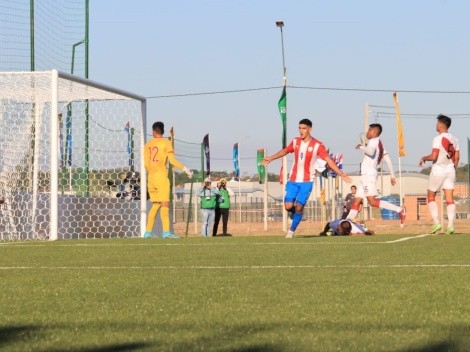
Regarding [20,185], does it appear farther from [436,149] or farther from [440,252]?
[440,252]

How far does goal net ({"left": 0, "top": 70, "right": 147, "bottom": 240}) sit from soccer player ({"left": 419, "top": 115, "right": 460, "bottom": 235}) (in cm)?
596

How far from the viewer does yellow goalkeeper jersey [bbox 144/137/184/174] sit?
1916 cm

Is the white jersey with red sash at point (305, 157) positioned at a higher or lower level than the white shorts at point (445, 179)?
higher

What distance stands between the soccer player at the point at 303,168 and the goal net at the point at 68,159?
12.9 ft

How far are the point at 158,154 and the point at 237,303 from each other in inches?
527

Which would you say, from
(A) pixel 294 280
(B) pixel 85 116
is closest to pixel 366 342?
(A) pixel 294 280

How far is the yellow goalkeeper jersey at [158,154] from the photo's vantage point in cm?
1916

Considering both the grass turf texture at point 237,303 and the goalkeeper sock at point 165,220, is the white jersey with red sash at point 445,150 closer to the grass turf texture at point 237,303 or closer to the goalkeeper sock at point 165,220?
the goalkeeper sock at point 165,220

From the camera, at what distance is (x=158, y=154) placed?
19250 mm

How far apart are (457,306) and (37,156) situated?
14.9m

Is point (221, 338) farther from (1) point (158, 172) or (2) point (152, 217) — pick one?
(1) point (158, 172)

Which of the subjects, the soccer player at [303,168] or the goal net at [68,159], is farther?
the goal net at [68,159]

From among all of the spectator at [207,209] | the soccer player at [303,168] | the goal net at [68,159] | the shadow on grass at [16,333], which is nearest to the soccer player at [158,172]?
the goal net at [68,159]

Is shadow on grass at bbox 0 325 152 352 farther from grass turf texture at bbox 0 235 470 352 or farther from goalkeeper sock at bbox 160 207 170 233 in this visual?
goalkeeper sock at bbox 160 207 170 233
